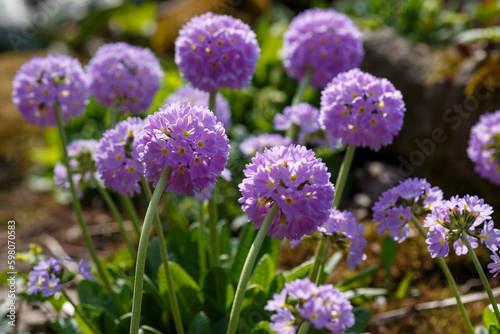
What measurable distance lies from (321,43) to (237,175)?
4.53ft

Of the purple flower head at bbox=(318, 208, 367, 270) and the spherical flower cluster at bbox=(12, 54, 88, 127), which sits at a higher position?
the spherical flower cluster at bbox=(12, 54, 88, 127)

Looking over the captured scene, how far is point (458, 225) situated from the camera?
1763 millimetres

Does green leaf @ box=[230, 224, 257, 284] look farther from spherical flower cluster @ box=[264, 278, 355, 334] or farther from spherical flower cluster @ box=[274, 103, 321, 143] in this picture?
spherical flower cluster @ box=[264, 278, 355, 334]

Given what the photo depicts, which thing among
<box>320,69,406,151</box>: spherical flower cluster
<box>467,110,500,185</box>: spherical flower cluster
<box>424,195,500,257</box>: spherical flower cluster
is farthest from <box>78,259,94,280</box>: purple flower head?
<box>467,110,500,185</box>: spherical flower cluster

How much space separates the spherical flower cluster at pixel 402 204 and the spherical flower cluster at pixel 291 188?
0.42 meters

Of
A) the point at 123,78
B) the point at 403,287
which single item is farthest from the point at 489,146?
the point at 123,78

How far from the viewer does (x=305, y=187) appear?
1.60 metres

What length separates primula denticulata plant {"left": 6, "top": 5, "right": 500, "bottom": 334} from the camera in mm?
1641

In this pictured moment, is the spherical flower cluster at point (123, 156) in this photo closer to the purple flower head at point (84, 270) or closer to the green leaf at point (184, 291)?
the purple flower head at point (84, 270)

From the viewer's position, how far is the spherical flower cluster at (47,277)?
204 cm

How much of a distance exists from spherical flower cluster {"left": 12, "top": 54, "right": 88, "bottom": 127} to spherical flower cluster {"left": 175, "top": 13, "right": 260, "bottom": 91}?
55cm

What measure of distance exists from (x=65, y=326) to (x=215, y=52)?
136 centimetres

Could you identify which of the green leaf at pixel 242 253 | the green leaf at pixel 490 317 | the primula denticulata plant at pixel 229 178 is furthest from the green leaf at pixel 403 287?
the green leaf at pixel 242 253

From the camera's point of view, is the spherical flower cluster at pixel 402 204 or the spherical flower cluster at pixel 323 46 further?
the spherical flower cluster at pixel 323 46
